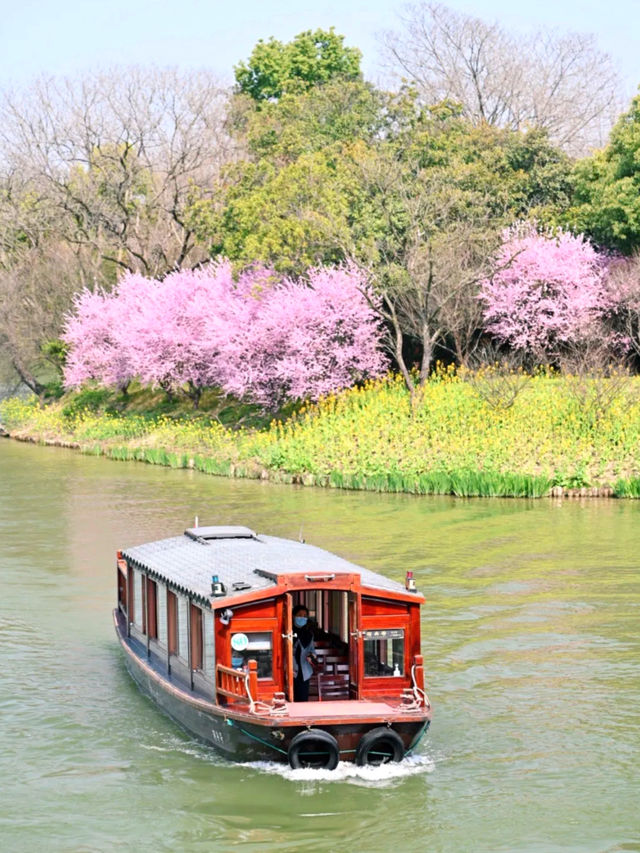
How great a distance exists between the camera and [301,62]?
8738 cm

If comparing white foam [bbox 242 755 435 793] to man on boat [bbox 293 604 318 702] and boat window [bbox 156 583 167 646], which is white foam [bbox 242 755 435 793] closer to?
man on boat [bbox 293 604 318 702]

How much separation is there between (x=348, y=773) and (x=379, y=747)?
0.49 meters

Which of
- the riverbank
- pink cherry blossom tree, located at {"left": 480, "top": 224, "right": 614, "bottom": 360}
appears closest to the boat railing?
the riverbank

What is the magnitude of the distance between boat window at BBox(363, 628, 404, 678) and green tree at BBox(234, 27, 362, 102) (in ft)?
241

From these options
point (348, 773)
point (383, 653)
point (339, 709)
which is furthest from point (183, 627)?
point (348, 773)

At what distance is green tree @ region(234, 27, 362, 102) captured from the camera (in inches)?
3430

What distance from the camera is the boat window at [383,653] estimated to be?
55.4 ft

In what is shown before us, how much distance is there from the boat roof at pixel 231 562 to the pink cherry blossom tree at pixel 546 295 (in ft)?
99.7

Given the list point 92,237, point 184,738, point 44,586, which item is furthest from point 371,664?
point 92,237

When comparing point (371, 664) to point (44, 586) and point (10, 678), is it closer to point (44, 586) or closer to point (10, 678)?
point (10, 678)

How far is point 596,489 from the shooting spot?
38.4 meters

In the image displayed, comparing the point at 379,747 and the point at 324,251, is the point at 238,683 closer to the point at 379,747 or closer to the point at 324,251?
the point at 379,747

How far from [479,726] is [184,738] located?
157 inches

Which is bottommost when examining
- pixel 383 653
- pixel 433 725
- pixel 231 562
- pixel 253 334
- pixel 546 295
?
pixel 433 725
